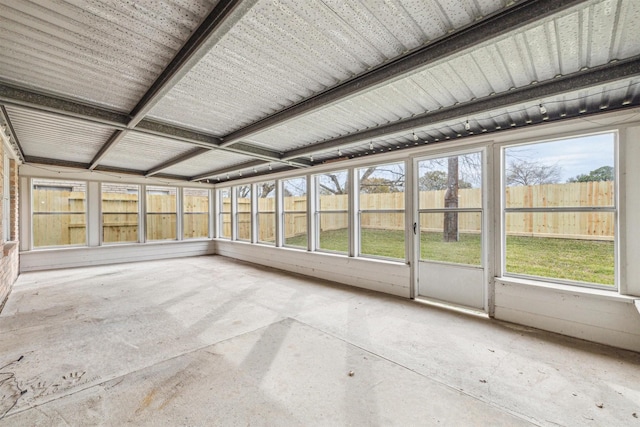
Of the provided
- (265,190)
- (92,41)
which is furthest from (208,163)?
(92,41)

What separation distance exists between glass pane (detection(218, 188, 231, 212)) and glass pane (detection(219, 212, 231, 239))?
178 millimetres

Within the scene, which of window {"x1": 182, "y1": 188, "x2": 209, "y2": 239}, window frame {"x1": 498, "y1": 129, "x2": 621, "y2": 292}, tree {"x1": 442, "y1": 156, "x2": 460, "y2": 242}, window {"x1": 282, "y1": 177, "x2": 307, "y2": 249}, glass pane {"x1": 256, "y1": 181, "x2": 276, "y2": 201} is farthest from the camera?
window {"x1": 182, "y1": 188, "x2": 209, "y2": 239}

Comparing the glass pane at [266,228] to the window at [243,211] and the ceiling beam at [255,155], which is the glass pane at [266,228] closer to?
the window at [243,211]

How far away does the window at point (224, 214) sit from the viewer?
31.0 ft

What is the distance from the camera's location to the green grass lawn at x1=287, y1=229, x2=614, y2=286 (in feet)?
10.2

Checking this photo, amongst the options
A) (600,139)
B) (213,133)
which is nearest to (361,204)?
(213,133)

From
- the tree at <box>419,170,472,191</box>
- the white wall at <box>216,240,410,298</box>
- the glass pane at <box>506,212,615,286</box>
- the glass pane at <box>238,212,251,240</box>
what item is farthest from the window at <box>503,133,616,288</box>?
the glass pane at <box>238,212,251,240</box>

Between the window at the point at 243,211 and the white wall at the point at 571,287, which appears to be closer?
the white wall at the point at 571,287

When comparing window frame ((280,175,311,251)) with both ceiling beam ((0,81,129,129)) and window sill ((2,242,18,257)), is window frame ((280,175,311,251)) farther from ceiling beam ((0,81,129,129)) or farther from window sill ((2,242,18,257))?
window sill ((2,242,18,257))

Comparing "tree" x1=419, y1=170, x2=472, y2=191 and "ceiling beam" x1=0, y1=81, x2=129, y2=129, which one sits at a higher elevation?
"ceiling beam" x1=0, y1=81, x2=129, y2=129

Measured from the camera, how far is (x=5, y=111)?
3.28 m

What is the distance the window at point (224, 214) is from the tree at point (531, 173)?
319 inches

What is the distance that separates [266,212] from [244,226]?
136 cm

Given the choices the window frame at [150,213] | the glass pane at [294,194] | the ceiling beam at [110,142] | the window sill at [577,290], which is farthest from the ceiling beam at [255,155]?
the window sill at [577,290]
